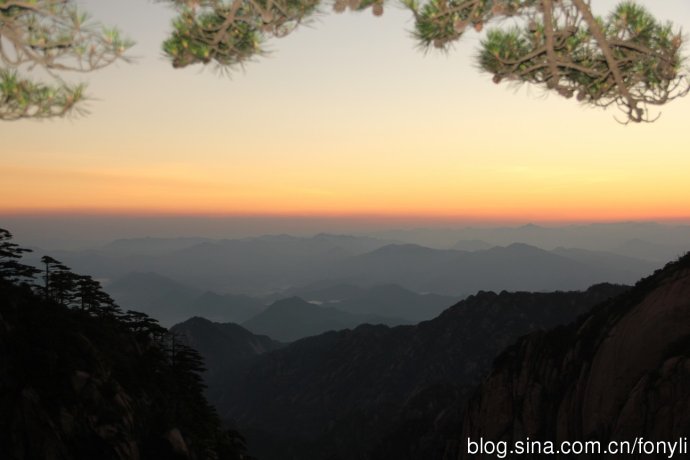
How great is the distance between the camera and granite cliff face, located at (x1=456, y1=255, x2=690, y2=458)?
79.3 ft

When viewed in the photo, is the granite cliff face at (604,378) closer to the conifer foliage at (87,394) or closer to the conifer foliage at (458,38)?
the conifer foliage at (458,38)

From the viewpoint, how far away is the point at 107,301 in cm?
5888

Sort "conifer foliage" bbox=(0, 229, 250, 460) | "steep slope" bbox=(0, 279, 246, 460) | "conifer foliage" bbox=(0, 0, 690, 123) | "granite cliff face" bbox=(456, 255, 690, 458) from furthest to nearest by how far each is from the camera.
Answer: "conifer foliage" bbox=(0, 229, 250, 460)
"steep slope" bbox=(0, 279, 246, 460)
"granite cliff face" bbox=(456, 255, 690, 458)
"conifer foliage" bbox=(0, 0, 690, 123)

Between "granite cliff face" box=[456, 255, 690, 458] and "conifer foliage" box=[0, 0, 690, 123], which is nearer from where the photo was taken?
"conifer foliage" box=[0, 0, 690, 123]

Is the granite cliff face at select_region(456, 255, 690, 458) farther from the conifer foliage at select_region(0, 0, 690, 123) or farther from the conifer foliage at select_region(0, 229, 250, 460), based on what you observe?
the conifer foliage at select_region(0, 229, 250, 460)

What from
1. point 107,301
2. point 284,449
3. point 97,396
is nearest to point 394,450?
point 284,449

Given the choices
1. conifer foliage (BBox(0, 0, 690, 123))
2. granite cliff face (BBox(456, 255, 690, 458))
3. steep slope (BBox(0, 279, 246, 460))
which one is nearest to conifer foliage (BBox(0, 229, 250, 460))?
steep slope (BBox(0, 279, 246, 460))

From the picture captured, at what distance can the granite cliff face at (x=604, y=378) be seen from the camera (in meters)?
24.2

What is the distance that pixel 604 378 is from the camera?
30.0m

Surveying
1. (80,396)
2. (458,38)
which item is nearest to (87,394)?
(80,396)

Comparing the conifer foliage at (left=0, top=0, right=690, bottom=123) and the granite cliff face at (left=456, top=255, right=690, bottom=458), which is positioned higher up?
the conifer foliage at (left=0, top=0, right=690, bottom=123)

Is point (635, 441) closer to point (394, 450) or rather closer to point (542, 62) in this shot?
point (542, 62)

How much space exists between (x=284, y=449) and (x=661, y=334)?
513 feet

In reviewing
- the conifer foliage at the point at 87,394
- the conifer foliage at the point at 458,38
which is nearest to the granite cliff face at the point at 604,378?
the conifer foliage at the point at 458,38
